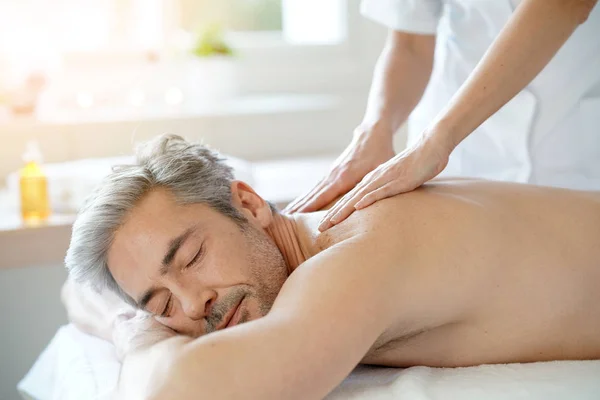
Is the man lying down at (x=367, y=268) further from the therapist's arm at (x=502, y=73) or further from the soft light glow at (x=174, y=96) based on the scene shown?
the soft light glow at (x=174, y=96)

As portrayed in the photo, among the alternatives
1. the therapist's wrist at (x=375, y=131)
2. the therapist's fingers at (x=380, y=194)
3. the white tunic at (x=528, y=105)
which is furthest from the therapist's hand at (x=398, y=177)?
the white tunic at (x=528, y=105)

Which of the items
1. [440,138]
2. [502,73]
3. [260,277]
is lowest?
[260,277]

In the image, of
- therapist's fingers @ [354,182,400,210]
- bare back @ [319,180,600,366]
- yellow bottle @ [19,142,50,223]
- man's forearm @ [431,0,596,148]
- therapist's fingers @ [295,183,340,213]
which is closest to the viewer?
bare back @ [319,180,600,366]

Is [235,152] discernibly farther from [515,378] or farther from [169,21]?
[515,378]

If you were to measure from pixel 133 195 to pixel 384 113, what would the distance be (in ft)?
2.56

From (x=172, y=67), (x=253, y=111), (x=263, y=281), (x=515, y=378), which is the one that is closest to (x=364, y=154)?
(x=263, y=281)

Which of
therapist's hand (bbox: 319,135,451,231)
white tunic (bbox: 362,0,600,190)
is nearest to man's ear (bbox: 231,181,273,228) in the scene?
therapist's hand (bbox: 319,135,451,231)

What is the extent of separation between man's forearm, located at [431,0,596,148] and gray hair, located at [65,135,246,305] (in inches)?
17.5

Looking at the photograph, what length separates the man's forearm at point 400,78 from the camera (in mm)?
2201

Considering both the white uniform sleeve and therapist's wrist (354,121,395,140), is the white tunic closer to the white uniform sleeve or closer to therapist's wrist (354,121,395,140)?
the white uniform sleeve

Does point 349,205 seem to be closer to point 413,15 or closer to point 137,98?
point 413,15

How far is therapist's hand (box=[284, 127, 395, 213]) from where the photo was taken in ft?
6.36

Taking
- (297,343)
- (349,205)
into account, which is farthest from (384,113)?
(297,343)

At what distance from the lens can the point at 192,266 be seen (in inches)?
61.2
